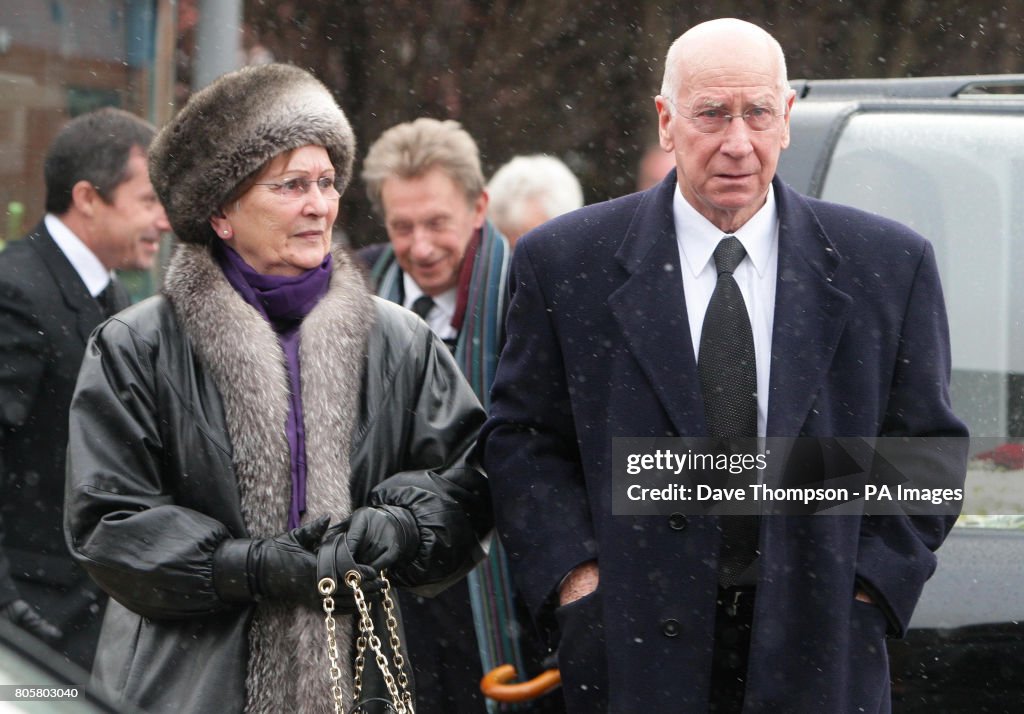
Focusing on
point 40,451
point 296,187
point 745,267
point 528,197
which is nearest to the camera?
point 745,267

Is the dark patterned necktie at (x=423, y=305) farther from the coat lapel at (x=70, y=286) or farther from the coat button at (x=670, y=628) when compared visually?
the coat button at (x=670, y=628)

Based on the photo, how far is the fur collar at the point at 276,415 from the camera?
3.38 meters

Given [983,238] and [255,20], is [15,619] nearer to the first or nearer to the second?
[983,238]

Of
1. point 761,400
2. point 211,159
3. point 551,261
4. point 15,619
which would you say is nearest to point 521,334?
point 551,261

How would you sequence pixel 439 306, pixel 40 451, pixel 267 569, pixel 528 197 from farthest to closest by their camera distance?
pixel 528 197 → pixel 439 306 → pixel 40 451 → pixel 267 569

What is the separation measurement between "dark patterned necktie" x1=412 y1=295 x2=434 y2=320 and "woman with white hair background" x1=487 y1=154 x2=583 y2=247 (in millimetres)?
982

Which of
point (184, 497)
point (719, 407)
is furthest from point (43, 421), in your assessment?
point (719, 407)

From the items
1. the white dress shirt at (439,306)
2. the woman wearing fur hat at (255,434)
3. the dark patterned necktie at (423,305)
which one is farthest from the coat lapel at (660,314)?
the dark patterned necktie at (423,305)

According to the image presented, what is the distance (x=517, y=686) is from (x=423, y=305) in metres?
1.70

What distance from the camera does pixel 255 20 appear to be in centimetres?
1073

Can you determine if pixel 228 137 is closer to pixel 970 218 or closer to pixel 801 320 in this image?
pixel 801 320

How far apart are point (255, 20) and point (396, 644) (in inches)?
312

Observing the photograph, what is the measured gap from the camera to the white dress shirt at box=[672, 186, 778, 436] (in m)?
3.44

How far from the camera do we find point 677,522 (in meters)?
3.38
